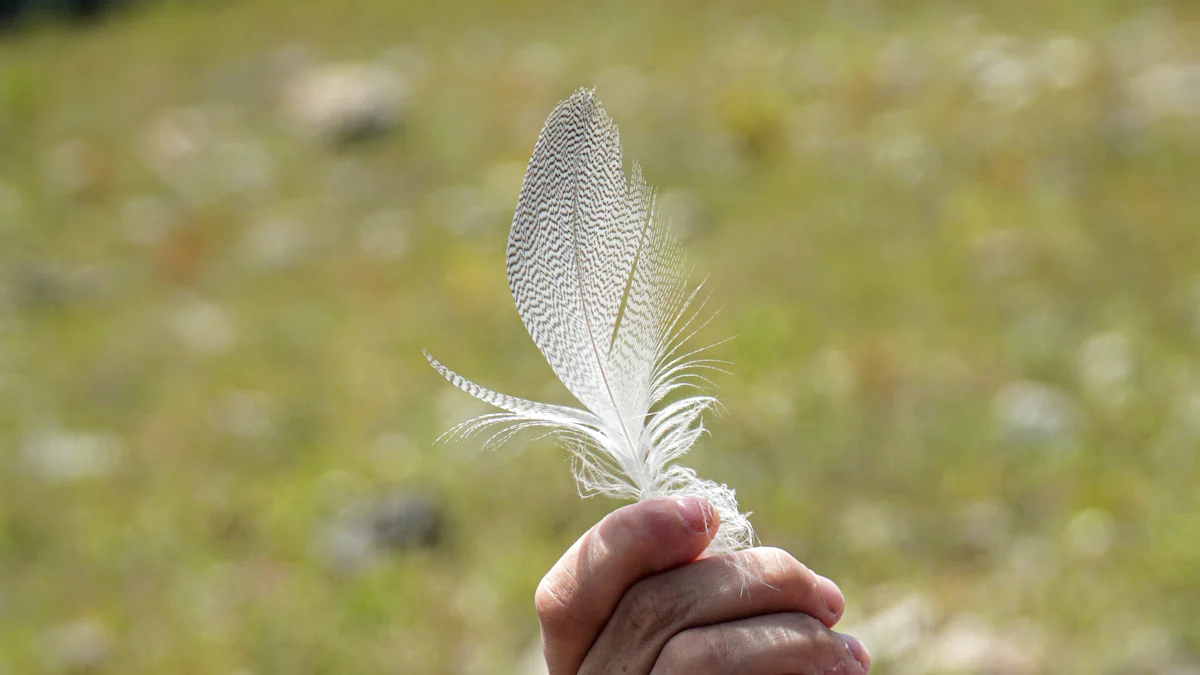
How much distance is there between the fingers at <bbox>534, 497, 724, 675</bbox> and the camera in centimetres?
119

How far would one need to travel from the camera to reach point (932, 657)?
3260 mm

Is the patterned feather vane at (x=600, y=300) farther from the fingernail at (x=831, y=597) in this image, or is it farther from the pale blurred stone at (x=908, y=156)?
the pale blurred stone at (x=908, y=156)

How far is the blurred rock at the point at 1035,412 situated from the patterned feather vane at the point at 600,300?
3.09 m

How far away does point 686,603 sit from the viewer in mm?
1250

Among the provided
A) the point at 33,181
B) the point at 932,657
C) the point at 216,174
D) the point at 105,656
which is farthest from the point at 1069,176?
the point at 33,181

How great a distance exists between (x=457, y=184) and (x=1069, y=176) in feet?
11.7

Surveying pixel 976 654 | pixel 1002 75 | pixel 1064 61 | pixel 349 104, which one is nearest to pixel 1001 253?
pixel 1002 75

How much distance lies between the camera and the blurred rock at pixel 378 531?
161 inches

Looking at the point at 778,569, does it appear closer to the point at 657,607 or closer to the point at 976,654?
the point at 657,607

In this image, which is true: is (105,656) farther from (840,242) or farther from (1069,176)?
(1069,176)

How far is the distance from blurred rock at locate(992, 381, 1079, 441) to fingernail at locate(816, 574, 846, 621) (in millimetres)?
3058

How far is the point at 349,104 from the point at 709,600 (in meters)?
7.68

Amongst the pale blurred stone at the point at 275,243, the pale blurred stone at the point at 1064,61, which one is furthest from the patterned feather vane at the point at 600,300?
the pale blurred stone at the point at 1064,61

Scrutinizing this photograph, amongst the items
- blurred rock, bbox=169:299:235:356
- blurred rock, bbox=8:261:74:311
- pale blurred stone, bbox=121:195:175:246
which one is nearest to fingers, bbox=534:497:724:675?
blurred rock, bbox=169:299:235:356
